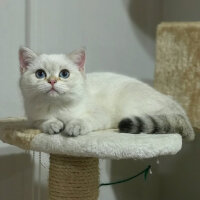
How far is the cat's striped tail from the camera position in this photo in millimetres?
1181

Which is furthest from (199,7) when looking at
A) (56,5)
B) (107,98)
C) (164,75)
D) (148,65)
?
(107,98)

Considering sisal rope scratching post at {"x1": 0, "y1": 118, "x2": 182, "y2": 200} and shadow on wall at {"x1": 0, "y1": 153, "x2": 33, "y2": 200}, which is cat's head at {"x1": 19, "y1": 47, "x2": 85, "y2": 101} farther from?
shadow on wall at {"x1": 0, "y1": 153, "x2": 33, "y2": 200}

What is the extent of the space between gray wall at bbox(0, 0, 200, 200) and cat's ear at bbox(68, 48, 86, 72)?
0.50 m

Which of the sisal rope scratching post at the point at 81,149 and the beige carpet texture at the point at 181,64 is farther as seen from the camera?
the beige carpet texture at the point at 181,64

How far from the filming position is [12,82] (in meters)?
1.74

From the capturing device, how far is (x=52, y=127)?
1.18 metres

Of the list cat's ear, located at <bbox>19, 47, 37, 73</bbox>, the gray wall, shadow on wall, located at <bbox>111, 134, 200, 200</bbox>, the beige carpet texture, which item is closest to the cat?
cat's ear, located at <bbox>19, 47, 37, 73</bbox>

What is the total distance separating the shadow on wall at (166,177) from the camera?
84.3 inches

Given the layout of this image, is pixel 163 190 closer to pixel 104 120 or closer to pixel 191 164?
pixel 191 164

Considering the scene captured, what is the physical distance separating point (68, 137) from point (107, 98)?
14.8 inches

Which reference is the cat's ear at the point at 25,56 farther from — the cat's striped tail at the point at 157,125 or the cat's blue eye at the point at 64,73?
the cat's striped tail at the point at 157,125

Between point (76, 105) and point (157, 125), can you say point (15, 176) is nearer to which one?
point (76, 105)

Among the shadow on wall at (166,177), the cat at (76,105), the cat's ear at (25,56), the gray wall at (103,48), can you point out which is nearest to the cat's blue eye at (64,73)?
the cat at (76,105)

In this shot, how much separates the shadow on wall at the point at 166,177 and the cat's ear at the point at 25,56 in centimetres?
102
